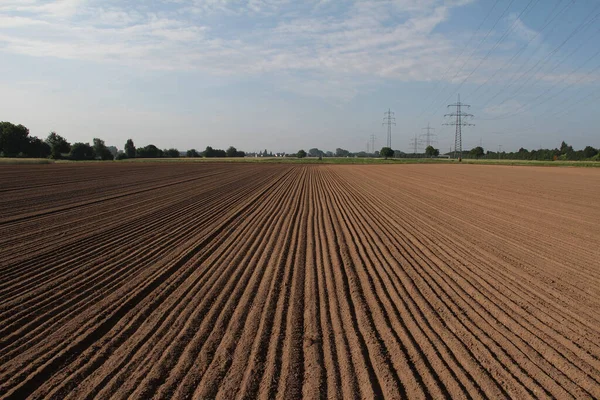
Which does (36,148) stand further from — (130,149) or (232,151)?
(232,151)

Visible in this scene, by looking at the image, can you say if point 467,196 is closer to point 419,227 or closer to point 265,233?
point 419,227

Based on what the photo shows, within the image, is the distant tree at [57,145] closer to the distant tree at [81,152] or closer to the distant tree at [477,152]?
the distant tree at [81,152]

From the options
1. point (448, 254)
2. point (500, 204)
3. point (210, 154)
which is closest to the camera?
point (448, 254)

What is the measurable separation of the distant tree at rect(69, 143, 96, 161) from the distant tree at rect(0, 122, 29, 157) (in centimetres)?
969

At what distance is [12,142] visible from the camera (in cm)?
7581

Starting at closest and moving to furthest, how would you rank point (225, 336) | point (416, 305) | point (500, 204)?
1. point (225, 336)
2. point (416, 305)
3. point (500, 204)

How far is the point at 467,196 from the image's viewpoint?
19.8 m

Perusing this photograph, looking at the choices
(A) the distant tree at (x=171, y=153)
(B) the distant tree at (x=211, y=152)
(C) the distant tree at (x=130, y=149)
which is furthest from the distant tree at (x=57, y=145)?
(B) the distant tree at (x=211, y=152)

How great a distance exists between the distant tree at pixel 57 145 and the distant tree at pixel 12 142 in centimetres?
750

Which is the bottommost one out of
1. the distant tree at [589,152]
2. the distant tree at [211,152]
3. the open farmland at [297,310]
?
the open farmland at [297,310]

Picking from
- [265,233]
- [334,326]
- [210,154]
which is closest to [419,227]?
[265,233]

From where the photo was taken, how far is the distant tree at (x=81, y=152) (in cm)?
8625

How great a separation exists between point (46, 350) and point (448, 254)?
748 centimetres

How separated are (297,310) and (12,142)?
3542 inches
